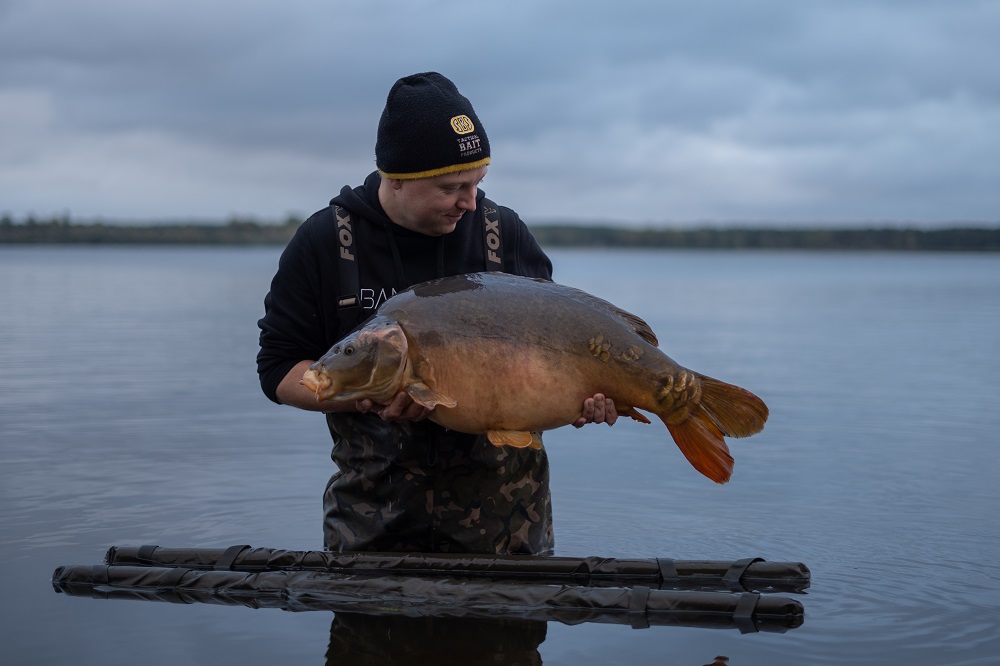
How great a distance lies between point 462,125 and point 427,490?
1493 millimetres

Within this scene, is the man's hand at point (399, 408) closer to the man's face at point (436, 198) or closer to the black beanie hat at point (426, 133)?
the man's face at point (436, 198)

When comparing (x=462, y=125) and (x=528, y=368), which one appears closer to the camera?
(x=528, y=368)

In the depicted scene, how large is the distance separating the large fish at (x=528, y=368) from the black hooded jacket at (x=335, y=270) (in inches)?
12.7

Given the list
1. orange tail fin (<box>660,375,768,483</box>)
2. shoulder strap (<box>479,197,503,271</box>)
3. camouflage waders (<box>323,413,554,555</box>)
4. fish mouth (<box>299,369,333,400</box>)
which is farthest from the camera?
shoulder strap (<box>479,197,503,271</box>)

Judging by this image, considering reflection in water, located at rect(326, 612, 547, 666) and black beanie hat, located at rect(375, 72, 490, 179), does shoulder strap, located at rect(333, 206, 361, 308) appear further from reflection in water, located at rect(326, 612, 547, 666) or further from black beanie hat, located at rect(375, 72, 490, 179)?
reflection in water, located at rect(326, 612, 547, 666)

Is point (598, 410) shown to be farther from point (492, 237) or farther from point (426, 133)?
point (426, 133)

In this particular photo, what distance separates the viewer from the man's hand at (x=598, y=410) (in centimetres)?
446

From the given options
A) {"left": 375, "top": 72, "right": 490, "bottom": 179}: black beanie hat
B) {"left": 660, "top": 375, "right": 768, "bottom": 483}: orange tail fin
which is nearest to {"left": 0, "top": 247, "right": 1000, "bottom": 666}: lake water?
{"left": 660, "top": 375, "right": 768, "bottom": 483}: orange tail fin

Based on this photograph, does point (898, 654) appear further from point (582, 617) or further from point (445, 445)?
point (445, 445)

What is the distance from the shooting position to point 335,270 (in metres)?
4.82

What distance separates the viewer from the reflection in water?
464 cm

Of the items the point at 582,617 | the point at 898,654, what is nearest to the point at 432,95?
the point at 582,617

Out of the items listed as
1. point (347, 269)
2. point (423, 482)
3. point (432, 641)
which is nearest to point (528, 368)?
point (423, 482)

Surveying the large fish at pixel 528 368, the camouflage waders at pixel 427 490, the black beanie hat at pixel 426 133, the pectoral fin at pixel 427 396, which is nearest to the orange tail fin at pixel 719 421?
the large fish at pixel 528 368
